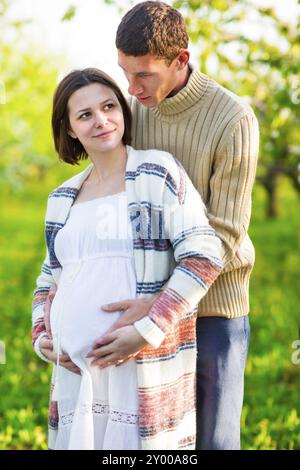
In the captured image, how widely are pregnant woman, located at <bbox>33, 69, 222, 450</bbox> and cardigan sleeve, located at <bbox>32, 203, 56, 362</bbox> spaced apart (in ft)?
0.23

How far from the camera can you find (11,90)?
12.8 metres

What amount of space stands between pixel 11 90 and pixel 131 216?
11.0 metres

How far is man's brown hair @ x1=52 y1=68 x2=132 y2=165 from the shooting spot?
2.43 meters

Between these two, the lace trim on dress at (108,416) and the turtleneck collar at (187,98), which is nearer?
the lace trim on dress at (108,416)

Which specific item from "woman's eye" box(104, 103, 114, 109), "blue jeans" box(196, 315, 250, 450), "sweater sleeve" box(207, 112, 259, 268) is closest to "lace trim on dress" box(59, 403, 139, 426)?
"blue jeans" box(196, 315, 250, 450)

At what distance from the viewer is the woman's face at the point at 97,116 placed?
241cm

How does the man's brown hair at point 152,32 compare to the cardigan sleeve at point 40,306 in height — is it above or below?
above

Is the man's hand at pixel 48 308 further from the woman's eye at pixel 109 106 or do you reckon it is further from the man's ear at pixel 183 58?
the man's ear at pixel 183 58

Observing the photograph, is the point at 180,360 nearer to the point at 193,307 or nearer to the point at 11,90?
the point at 193,307

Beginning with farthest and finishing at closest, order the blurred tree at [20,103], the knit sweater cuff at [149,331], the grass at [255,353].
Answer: the blurred tree at [20,103]
the grass at [255,353]
the knit sweater cuff at [149,331]

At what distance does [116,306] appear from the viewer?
2.31 m

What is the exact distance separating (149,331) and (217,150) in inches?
25.6

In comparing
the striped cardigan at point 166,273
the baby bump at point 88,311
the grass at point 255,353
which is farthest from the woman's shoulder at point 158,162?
the grass at point 255,353

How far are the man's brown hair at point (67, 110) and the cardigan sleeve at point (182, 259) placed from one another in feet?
1.11
